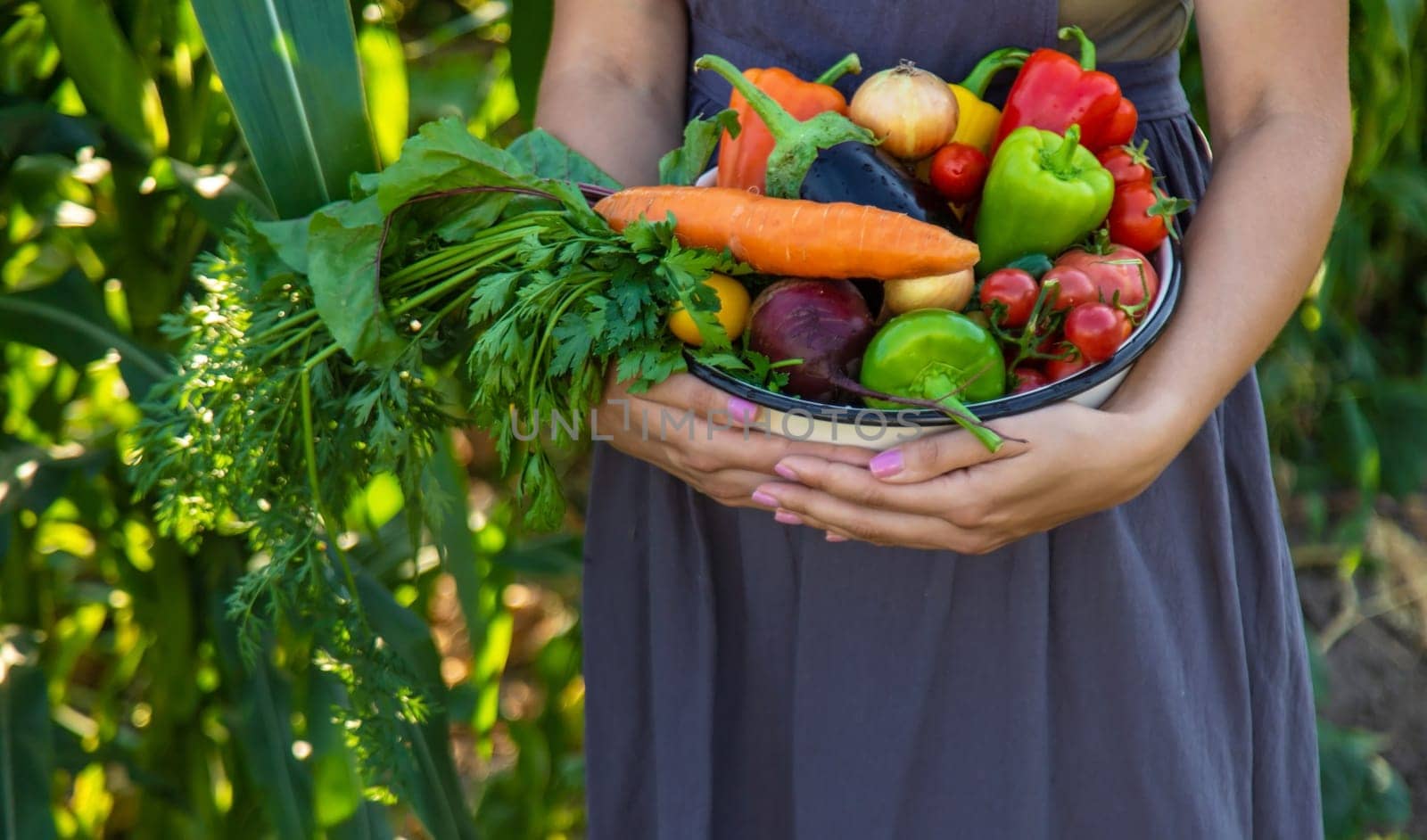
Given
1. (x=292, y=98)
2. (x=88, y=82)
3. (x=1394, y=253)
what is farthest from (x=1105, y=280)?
(x=1394, y=253)

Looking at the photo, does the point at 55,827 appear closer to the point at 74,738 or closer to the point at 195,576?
the point at 74,738

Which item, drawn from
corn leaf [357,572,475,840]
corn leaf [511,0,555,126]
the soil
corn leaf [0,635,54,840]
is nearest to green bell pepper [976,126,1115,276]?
corn leaf [511,0,555,126]

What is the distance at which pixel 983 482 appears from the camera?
0.81 meters

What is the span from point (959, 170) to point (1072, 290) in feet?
0.46

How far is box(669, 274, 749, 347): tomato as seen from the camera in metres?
0.84

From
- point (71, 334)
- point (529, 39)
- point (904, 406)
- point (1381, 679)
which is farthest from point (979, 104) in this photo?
point (1381, 679)

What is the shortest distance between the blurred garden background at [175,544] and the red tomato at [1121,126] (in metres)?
0.61

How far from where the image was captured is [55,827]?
4.58 ft

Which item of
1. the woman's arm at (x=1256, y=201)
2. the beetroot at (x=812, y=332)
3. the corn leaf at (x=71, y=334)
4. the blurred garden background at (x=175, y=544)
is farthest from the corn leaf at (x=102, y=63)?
the woman's arm at (x=1256, y=201)

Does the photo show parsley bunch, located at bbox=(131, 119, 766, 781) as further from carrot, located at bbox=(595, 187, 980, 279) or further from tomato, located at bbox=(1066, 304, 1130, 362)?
tomato, located at bbox=(1066, 304, 1130, 362)

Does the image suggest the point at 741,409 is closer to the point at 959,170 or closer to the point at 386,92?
the point at 959,170

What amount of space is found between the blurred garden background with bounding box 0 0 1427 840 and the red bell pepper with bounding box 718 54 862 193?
1.06 ft

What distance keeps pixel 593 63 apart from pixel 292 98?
0.26 meters

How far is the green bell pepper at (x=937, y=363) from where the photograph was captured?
0.79m
